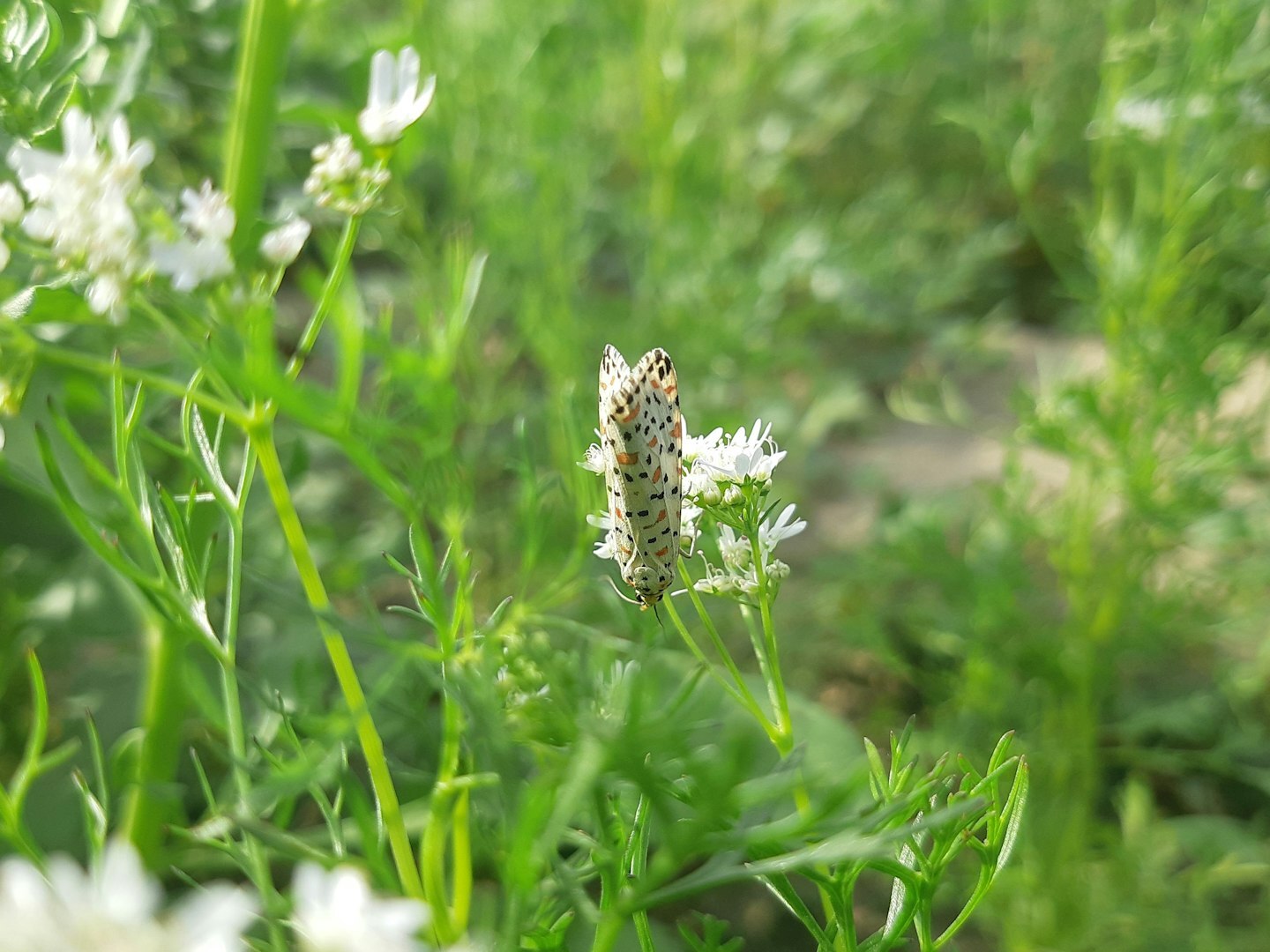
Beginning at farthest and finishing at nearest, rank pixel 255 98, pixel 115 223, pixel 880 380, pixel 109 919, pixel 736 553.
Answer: pixel 880 380 < pixel 255 98 < pixel 736 553 < pixel 115 223 < pixel 109 919

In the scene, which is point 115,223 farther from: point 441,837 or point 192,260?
point 441,837

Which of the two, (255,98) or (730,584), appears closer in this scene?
(730,584)

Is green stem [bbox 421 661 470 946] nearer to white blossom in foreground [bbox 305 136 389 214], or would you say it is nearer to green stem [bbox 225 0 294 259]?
white blossom in foreground [bbox 305 136 389 214]

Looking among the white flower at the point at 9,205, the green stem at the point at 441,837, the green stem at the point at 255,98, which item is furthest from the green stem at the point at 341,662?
the green stem at the point at 255,98

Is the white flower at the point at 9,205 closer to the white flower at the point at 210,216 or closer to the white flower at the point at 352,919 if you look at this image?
the white flower at the point at 210,216

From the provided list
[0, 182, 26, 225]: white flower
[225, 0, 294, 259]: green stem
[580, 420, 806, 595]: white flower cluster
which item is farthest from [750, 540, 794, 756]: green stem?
[225, 0, 294, 259]: green stem

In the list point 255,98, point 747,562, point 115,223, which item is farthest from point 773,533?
point 255,98
